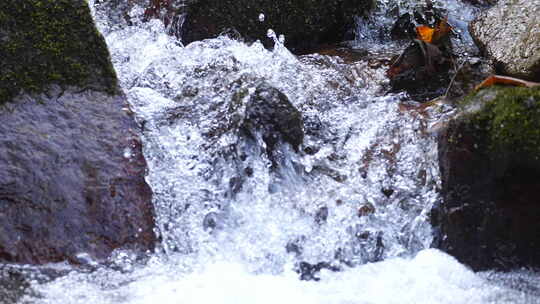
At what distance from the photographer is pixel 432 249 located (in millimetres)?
3266

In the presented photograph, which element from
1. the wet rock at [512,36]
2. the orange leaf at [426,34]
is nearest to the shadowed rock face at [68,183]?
the orange leaf at [426,34]

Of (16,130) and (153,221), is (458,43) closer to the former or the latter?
(153,221)

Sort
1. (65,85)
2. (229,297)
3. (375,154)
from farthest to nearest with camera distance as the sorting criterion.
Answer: (375,154) < (65,85) < (229,297)

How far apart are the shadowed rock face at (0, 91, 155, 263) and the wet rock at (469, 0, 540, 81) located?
111 inches

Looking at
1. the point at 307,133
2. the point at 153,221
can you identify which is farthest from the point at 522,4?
the point at 153,221

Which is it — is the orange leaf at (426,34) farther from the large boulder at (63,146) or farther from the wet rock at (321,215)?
the large boulder at (63,146)

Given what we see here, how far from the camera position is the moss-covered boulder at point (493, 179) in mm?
2863

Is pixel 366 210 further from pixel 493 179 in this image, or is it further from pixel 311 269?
pixel 493 179

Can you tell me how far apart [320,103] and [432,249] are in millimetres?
1535

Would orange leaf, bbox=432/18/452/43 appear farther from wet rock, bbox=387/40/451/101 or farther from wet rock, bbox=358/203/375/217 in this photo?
wet rock, bbox=358/203/375/217

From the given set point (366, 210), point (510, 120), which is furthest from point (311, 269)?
point (510, 120)

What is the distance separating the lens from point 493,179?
2.96m

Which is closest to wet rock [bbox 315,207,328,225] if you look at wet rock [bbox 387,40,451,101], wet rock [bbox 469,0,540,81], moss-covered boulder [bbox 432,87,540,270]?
moss-covered boulder [bbox 432,87,540,270]

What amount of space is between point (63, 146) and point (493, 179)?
2132mm
